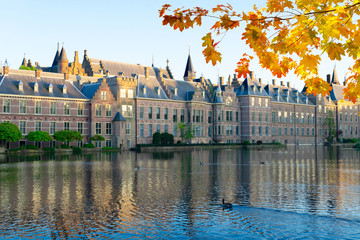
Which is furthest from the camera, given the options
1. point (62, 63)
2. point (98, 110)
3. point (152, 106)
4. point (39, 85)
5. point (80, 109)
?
point (62, 63)

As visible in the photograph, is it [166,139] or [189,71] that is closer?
[166,139]

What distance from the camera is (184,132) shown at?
92.4 metres

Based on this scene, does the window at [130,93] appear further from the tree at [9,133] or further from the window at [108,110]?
the tree at [9,133]

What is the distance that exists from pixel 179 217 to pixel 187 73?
104246mm

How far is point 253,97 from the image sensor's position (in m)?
105

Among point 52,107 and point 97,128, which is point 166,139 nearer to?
point 97,128

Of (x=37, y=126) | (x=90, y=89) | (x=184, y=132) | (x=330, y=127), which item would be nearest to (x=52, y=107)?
(x=37, y=126)

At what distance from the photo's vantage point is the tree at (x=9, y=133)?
209 feet

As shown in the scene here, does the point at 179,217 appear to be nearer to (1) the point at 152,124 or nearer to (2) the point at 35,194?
(2) the point at 35,194

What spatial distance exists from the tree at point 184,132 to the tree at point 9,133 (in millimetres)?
33408

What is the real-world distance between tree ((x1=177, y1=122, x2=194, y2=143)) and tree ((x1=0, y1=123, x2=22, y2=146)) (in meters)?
33.4

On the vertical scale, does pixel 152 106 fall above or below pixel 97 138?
above

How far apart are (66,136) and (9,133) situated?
1001 centimetres

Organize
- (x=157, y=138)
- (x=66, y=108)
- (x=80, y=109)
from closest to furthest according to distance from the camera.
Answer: (x=66, y=108)
(x=80, y=109)
(x=157, y=138)
